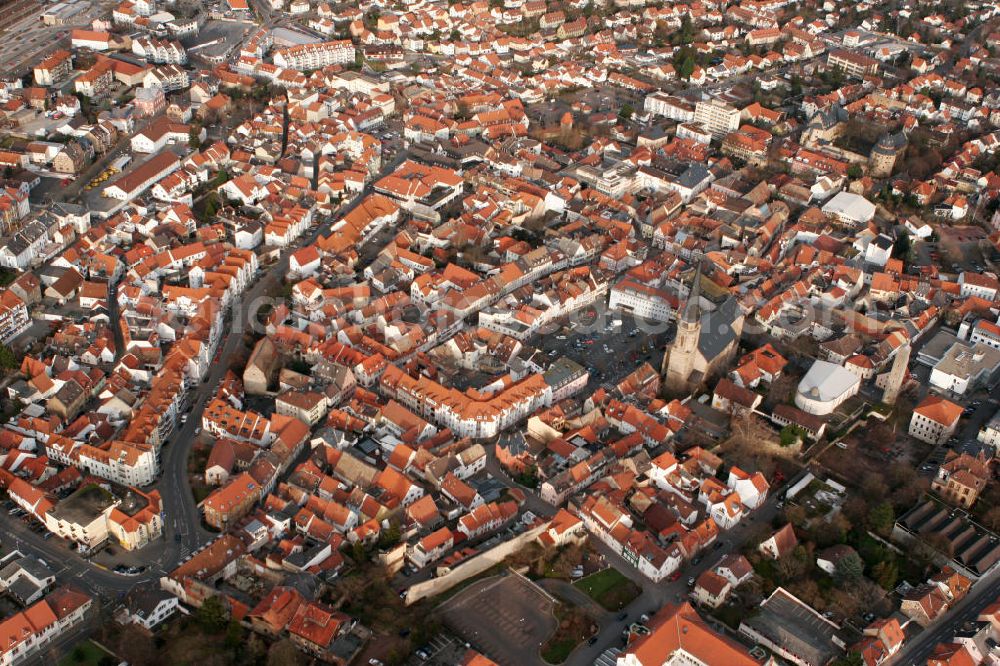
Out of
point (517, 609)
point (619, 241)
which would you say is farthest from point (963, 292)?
point (517, 609)

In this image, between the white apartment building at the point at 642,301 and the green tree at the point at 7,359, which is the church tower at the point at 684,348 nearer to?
the white apartment building at the point at 642,301

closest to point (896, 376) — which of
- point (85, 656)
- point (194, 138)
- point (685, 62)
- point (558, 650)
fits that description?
point (558, 650)

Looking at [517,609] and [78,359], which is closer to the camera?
[517,609]

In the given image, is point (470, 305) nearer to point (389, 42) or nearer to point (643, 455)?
point (643, 455)

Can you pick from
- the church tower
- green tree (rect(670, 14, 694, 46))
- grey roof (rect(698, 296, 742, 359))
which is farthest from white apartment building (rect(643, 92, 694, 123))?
the church tower

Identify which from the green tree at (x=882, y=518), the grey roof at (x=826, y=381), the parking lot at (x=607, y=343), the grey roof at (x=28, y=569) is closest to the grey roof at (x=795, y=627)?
the green tree at (x=882, y=518)

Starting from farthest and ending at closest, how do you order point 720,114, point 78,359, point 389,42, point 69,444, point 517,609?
point 389,42
point 720,114
point 78,359
point 69,444
point 517,609
